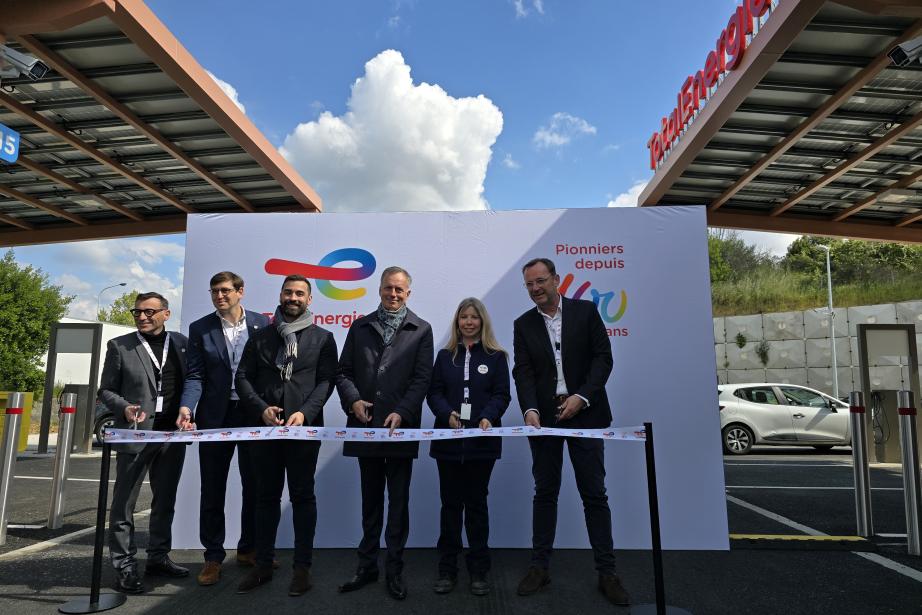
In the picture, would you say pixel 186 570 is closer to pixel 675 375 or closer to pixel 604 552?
pixel 604 552

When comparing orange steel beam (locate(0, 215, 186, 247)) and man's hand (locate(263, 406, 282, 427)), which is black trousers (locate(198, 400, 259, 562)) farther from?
orange steel beam (locate(0, 215, 186, 247))

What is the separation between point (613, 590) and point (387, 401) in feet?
5.90

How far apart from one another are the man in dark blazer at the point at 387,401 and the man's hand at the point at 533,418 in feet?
2.25

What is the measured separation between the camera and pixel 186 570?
4.10 metres

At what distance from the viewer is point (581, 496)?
378cm

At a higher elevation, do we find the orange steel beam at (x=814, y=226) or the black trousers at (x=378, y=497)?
the orange steel beam at (x=814, y=226)

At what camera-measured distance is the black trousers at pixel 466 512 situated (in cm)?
377

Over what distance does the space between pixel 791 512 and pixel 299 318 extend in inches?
211

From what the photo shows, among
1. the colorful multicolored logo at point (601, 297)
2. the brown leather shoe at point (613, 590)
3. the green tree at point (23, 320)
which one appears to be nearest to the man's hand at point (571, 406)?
the brown leather shoe at point (613, 590)

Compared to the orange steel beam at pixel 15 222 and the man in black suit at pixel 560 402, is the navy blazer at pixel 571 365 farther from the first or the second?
the orange steel beam at pixel 15 222

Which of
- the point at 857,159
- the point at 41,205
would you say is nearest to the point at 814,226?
the point at 857,159

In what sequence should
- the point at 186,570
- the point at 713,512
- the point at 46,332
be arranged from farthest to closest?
the point at 46,332
the point at 713,512
the point at 186,570

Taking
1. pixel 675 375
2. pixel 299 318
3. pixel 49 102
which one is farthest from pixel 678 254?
pixel 49 102

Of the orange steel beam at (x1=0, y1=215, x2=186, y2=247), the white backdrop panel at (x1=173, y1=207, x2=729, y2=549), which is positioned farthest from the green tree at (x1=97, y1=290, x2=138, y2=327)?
the white backdrop panel at (x1=173, y1=207, x2=729, y2=549)
